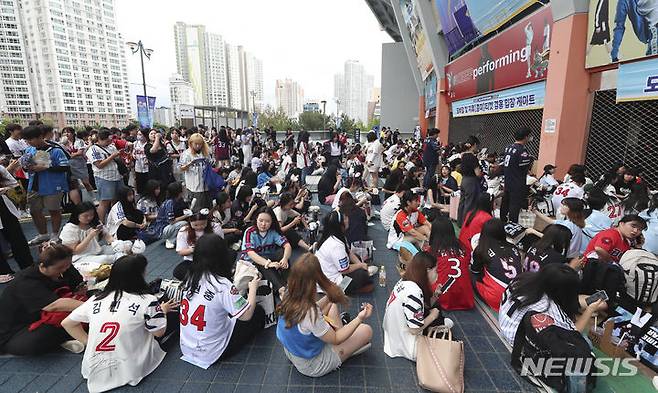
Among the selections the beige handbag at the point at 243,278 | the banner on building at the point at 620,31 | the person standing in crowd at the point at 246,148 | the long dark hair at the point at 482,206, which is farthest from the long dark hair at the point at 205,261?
the person standing in crowd at the point at 246,148

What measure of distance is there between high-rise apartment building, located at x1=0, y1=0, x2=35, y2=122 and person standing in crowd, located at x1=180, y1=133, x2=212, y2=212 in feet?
203

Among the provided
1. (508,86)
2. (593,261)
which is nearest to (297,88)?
(508,86)

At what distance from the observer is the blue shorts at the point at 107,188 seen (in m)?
6.07

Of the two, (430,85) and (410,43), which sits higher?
(410,43)

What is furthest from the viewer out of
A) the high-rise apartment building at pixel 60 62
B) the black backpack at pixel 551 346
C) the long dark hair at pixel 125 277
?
the high-rise apartment building at pixel 60 62

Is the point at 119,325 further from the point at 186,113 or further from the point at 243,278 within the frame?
the point at 186,113

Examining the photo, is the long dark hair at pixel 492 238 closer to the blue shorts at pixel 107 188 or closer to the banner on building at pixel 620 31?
the banner on building at pixel 620 31

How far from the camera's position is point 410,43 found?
2405 centimetres

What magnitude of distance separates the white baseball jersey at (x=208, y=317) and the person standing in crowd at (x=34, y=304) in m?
1.02

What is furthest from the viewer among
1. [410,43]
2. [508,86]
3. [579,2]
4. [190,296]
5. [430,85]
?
[410,43]

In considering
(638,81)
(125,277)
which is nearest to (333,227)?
(125,277)

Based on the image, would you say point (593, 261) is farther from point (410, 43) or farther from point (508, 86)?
point (410, 43)

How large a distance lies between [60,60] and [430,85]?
6385 centimetres

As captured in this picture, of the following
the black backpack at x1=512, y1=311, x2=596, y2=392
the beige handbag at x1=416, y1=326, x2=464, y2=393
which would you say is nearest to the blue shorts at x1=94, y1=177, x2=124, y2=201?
the beige handbag at x1=416, y1=326, x2=464, y2=393
